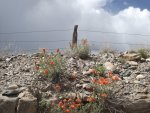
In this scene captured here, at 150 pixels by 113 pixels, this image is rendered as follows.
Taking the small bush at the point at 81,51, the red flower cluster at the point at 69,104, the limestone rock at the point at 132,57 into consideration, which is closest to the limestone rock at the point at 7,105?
the red flower cluster at the point at 69,104

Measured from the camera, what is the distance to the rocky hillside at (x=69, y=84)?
7525mm

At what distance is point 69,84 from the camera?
27.7 ft

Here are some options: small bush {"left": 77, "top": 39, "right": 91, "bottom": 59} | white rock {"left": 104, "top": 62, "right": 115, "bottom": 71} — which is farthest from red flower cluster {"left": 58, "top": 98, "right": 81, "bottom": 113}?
small bush {"left": 77, "top": 39, "right": 91, "bottom": 59}

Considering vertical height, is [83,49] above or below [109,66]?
above

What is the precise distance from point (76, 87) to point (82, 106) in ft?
2.85

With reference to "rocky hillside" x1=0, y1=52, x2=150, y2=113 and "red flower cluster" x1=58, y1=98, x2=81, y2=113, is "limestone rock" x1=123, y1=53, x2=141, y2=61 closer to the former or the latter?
"rocky hillside" x1=0, y1=52, x2=150, y2=113

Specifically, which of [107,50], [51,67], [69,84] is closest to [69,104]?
[69,84]

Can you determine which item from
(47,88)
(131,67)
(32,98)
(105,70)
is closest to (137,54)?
(131,67)

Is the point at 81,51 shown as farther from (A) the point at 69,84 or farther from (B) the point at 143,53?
(A) the point at 69,84

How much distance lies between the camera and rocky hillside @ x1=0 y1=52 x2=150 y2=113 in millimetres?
7525

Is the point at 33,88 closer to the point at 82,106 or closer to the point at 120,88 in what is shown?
the point at 82,106

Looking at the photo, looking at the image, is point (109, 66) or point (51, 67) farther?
point (109, 66)

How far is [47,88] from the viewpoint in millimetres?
8156

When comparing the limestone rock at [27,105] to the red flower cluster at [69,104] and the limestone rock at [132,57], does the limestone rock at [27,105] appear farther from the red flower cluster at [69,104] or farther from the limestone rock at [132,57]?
the limestone rock at [132,57]
